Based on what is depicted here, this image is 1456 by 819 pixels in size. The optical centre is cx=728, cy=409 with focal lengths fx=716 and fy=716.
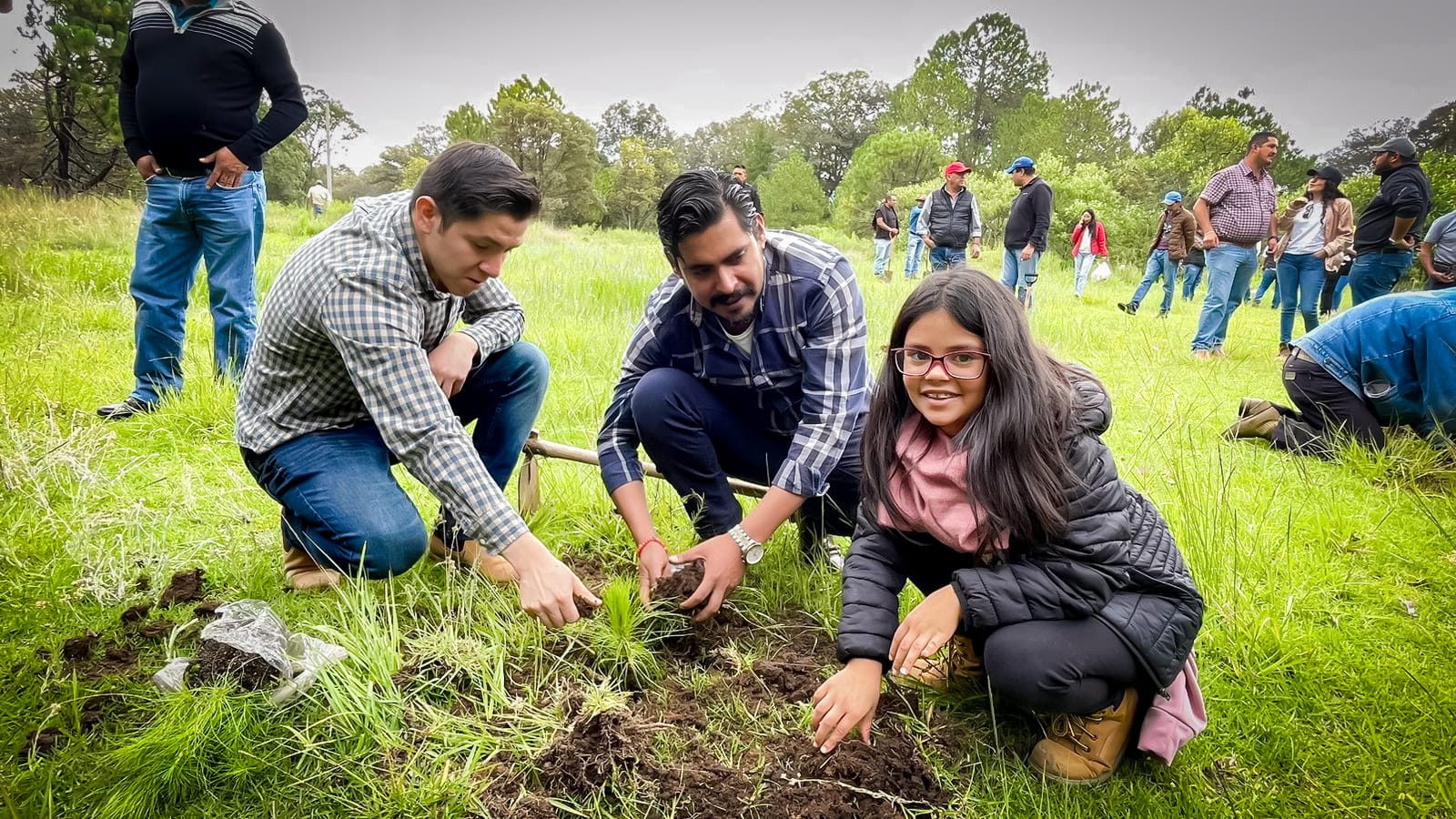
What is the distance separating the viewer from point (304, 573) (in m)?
2.11

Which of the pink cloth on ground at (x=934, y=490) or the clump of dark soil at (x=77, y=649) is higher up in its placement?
the pink cloth on ground at (x=934, y=490)

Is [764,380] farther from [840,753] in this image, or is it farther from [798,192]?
[798,192]

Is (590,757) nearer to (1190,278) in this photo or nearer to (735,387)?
(735,387)

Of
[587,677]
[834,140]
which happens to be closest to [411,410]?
[587,677]

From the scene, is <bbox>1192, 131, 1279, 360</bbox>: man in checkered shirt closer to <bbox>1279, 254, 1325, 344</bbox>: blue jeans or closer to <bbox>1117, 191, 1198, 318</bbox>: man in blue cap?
<bbox>1279, 254, 1325, 344</bbox>: blue jeans

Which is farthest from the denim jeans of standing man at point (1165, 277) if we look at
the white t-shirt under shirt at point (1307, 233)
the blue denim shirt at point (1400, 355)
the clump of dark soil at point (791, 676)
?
the clump of dark soil at point (791, 676)

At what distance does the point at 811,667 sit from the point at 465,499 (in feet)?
3.16

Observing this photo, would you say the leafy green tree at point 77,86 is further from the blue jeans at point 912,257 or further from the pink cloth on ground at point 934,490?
the blue jeans at point 912,257

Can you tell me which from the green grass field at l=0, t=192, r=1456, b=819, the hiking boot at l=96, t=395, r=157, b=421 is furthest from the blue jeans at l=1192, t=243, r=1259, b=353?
the hiking boot at l=96, t=395, r=157, b=421

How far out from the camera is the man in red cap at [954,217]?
30.4 ft

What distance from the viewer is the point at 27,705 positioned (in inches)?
62.3

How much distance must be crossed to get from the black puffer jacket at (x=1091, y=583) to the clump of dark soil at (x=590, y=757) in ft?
1.64

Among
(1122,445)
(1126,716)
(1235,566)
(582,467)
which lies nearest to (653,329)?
(582,467)

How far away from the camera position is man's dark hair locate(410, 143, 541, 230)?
1.73 m
